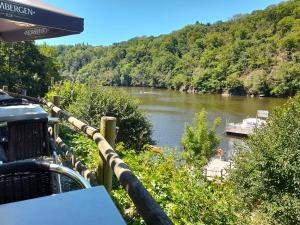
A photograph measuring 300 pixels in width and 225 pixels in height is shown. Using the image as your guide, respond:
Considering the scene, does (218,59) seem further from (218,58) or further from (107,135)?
(107,135)

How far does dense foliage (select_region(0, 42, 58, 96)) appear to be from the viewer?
18391 millimetres

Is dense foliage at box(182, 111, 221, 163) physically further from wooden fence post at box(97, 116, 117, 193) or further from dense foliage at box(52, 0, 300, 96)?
dense foliage at box(52, 0, 300, 96)

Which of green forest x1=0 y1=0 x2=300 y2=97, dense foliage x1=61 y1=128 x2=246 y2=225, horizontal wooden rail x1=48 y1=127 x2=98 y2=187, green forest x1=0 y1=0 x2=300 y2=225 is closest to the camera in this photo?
horizontal wooden rail x1=48 y1=127 x2=98 y2=187

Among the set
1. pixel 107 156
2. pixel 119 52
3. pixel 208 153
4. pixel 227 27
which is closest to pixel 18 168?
pixel 107 156

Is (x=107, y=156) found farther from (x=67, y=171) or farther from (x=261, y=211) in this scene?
(x=261, y=211)

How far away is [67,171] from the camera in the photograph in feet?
5.38

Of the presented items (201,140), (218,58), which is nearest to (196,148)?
(201,140)

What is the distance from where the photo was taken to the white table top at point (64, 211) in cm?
98

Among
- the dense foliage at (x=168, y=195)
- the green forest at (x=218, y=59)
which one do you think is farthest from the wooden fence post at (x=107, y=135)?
the green forest at (x=218, y=59)

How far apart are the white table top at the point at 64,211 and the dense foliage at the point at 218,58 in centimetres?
6348

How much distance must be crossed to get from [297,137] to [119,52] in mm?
116209

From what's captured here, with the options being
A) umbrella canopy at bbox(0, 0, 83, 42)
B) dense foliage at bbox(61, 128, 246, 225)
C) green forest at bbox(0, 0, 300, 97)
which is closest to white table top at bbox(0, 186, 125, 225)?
dense foliage at bbox(61, 128, 246, 225)

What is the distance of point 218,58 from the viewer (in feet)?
277

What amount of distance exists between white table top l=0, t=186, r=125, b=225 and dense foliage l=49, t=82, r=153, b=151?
12329mm
